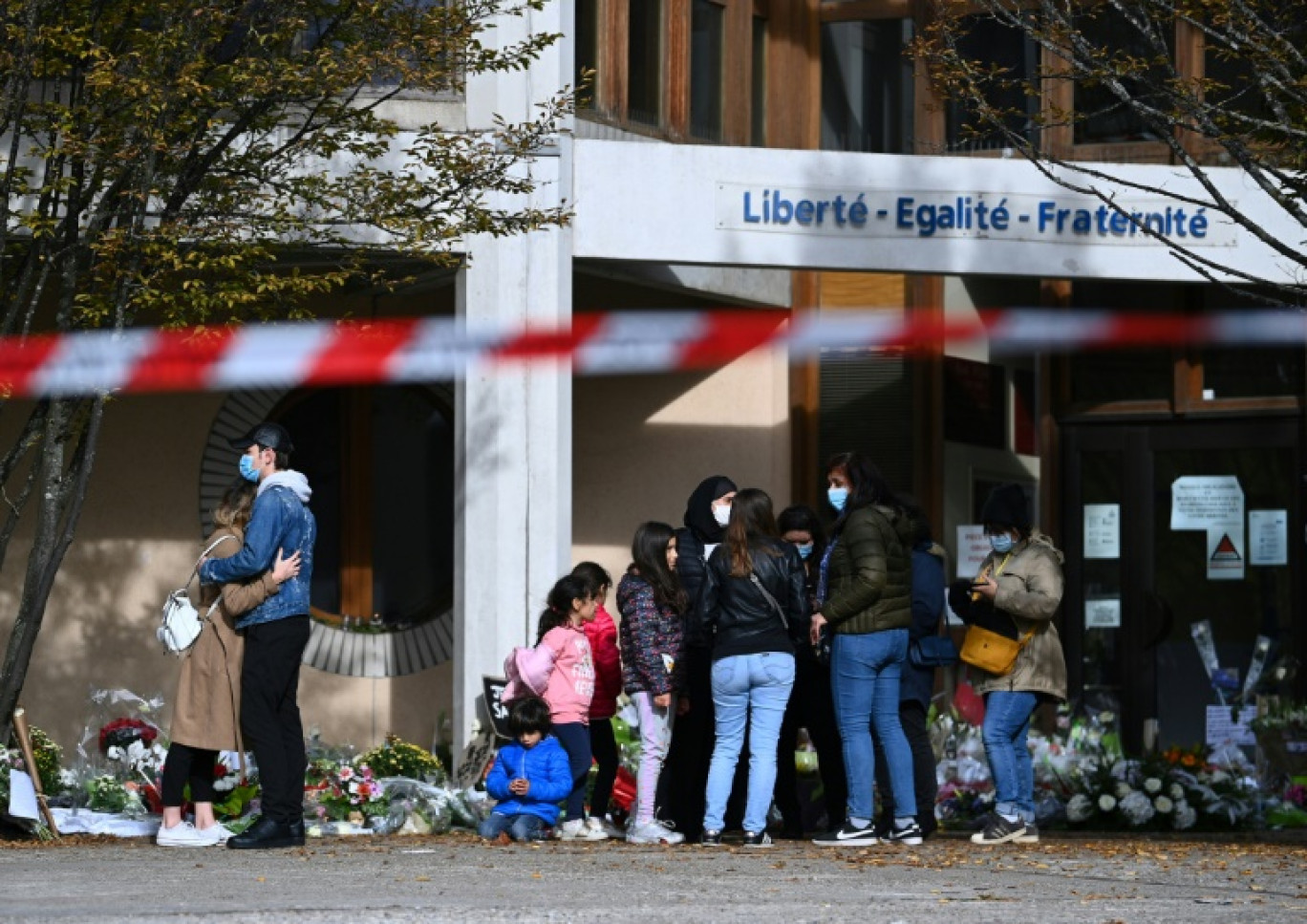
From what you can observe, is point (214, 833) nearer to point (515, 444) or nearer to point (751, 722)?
point (751, 722)

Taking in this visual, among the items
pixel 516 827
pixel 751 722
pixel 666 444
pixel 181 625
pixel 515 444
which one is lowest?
pixel 516 827

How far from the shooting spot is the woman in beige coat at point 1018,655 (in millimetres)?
10523

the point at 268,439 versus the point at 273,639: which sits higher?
the point at 268,439

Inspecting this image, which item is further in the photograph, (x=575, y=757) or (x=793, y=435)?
(x=793, y=435)

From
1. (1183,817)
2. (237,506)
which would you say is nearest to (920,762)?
(1183,817)

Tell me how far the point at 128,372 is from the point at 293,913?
18.6 ft

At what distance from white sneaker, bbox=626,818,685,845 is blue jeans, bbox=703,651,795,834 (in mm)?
261

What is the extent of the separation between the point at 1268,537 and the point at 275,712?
8.20 meters

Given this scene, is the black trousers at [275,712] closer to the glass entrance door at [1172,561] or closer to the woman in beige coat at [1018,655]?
the woman in beige coat at [1018,655]

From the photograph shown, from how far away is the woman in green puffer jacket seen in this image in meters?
10.3

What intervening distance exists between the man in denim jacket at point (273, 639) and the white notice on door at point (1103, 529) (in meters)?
7.57

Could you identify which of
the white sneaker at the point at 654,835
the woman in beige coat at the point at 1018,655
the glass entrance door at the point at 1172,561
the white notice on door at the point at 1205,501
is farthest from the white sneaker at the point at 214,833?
the white notice on door at the point at 1205,501

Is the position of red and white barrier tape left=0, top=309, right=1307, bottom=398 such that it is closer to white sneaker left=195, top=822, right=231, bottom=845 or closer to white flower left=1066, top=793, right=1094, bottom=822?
white sneaker left=195, top=822, right=231, bottom=845

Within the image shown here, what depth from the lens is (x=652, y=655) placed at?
10.4 metres
